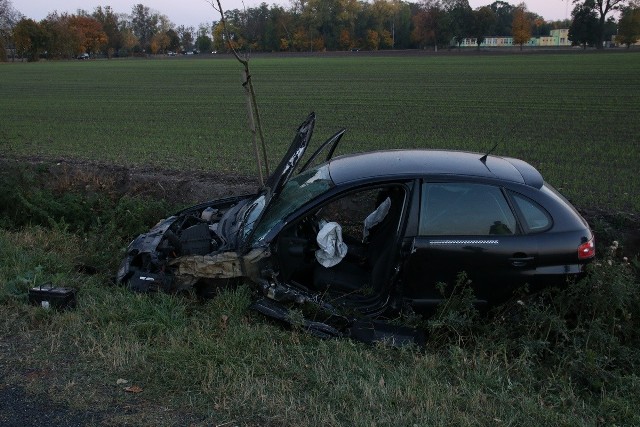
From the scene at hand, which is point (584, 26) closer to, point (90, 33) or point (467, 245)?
point (90, 33)

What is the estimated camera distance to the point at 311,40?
105 metres

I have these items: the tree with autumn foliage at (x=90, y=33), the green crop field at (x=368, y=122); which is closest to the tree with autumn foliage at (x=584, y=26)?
the green crop field at (x=368, y=122)

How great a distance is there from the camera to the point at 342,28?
361 feet

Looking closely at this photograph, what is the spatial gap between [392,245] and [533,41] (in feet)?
427

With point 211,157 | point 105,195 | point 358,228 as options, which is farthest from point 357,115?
point 358,228

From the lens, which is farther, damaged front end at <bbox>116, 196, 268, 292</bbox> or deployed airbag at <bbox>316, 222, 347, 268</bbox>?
deployed airbag at <bbox>316, 222, 347, 268</bbox>

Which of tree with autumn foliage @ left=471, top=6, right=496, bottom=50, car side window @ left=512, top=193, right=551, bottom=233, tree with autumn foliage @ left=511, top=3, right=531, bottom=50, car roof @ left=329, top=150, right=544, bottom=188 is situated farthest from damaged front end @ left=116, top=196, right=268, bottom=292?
tree with autumn foliage @ left=511, top=3, right=531, bottom=50

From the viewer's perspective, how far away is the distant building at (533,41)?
109381mm

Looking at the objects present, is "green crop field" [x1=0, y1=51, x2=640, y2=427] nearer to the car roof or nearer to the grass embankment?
the grass embankment

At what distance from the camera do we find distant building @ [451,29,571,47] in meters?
109

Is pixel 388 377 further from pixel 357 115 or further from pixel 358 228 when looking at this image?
pixel 357 115

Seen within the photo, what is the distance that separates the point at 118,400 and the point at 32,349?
1.18 meters

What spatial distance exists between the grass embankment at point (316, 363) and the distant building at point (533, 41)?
106 m

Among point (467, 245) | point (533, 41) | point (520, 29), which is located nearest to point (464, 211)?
point (467, 245)
